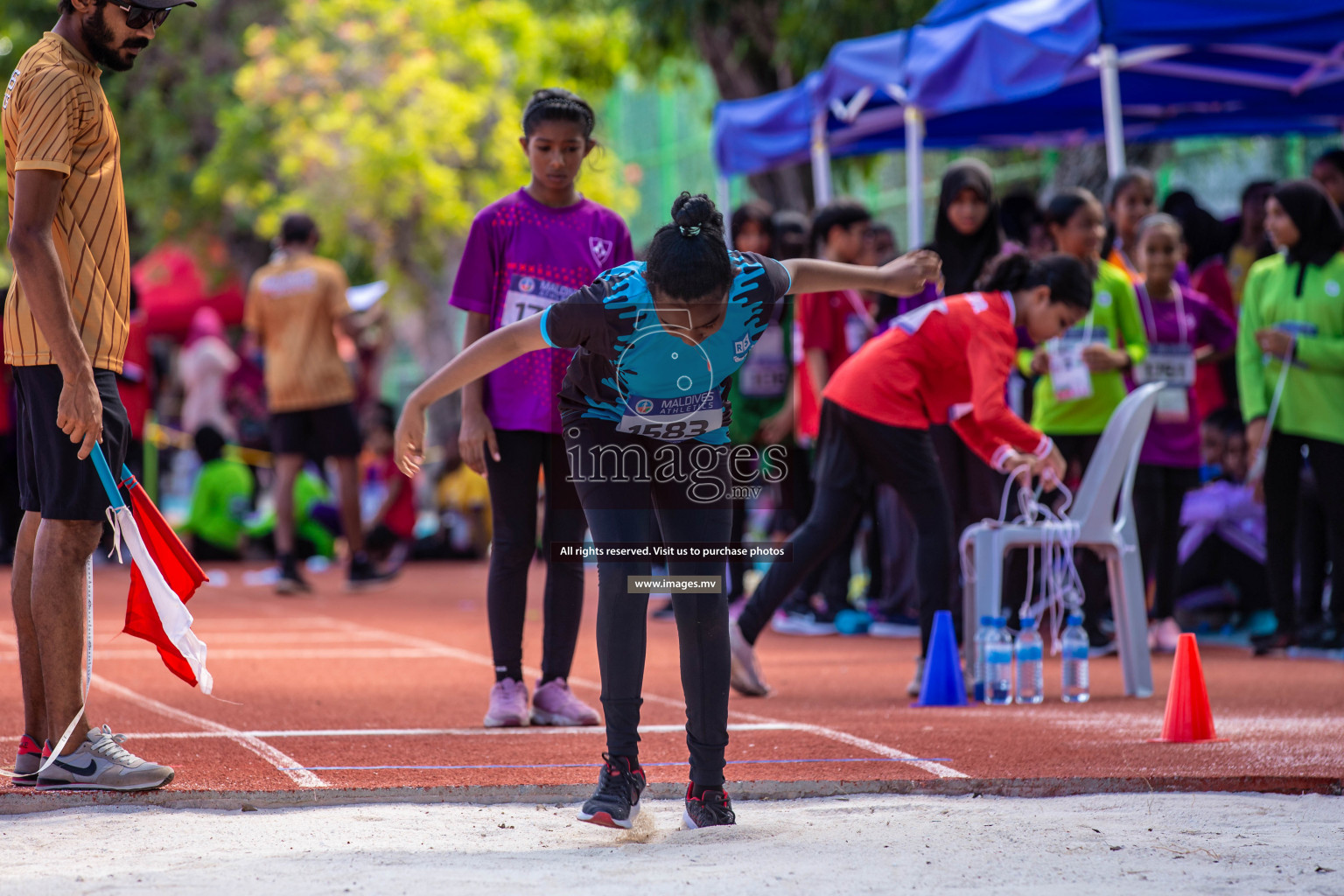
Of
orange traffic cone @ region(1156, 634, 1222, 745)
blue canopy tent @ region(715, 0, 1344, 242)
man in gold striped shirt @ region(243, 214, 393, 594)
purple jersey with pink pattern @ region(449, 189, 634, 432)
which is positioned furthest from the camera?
man in gold striped shirt @ region(243, 214, 393, 594)

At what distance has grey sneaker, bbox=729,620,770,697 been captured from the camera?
21.2 feet

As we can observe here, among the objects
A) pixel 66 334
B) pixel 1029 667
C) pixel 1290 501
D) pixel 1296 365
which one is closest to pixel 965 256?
pixel 1296 365

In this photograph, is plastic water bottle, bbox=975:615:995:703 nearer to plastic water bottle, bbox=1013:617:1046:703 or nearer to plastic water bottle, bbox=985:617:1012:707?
plastic water bottle, bbox=985:617:1012:707

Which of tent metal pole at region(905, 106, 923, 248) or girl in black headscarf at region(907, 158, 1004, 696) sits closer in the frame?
girl in black headscarf at region(907, 158, 1004, 696)

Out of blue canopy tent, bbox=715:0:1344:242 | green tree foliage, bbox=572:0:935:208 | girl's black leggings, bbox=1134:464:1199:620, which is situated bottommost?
girl's black leggings, bbox=1134:464:1199:620

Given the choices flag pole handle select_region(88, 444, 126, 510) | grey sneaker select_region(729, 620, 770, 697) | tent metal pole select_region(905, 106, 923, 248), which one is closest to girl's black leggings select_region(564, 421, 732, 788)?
flag pole handle select_region(88, 444, 126, 510)

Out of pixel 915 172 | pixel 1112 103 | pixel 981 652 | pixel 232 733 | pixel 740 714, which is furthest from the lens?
pixel 915 172

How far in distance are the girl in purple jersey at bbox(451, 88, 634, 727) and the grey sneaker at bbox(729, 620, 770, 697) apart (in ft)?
3.05

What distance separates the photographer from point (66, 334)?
4.25 metres

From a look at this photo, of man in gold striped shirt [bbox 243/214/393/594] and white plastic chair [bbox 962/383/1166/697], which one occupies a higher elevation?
man in gold striped shirt [bbox 243/214/393/594]

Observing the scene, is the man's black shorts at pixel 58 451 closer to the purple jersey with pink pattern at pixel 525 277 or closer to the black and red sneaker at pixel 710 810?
the purple jersey with pink pattern at pixel 525 277

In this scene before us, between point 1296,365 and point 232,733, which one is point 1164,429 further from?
point 232,733

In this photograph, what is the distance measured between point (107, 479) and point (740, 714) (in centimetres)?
257

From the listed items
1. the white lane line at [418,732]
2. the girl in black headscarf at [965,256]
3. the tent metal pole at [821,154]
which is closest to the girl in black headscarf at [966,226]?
the girl in black headscarf at [965,256]
